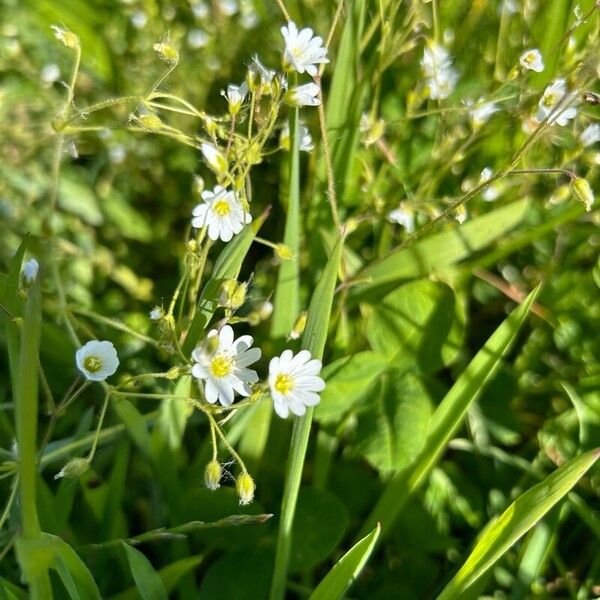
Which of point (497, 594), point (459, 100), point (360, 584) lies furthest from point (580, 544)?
point (459, 100)

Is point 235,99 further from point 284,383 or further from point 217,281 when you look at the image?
point 284,383

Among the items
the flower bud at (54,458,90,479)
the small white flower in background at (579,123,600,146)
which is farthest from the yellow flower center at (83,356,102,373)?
the small white flower in background at (579,123,600,146)

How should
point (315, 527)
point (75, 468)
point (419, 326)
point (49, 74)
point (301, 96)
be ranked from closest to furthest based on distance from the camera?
point (75, 468) < point (301, 96) < point (315, 527) < point (419, 326) < point (49, 74)

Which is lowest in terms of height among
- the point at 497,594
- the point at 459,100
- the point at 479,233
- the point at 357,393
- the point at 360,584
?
the point at 360,584

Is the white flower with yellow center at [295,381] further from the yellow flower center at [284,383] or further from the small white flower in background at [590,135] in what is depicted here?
the small white flower in background at [590,135]

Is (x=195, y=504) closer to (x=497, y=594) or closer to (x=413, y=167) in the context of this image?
(x=497, y=594)

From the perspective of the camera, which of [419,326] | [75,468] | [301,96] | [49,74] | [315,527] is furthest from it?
[49,74]

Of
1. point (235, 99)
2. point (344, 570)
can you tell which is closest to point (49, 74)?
point (235, 99)
